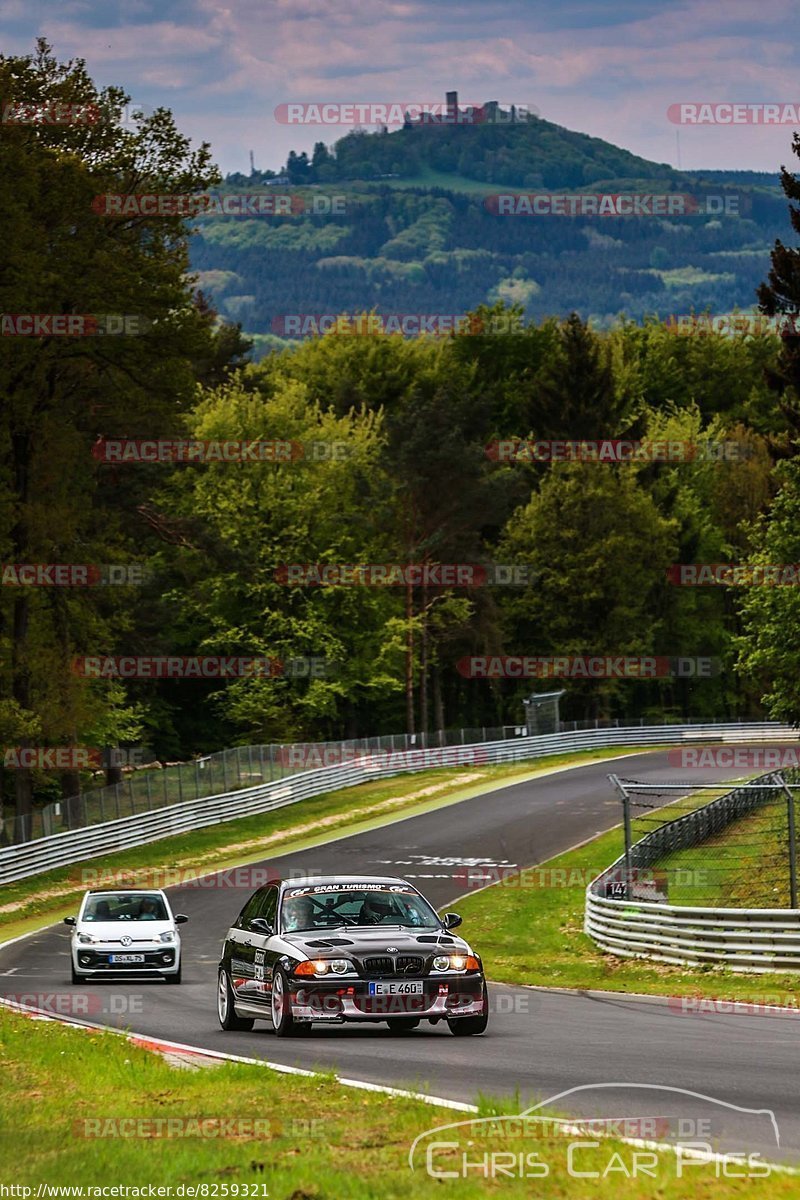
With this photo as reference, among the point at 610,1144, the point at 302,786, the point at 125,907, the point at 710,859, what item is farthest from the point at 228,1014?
the point at 302,786

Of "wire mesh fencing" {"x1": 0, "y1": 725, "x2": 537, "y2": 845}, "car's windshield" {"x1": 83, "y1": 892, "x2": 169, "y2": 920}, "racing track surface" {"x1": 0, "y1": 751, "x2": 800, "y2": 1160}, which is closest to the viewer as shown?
"racing track surface" {"x1": 0, "y1": 751, "x2": 800, "y2": 1160}

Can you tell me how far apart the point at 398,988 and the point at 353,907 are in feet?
6.22

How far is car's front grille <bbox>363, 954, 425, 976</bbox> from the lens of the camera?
15586 mm

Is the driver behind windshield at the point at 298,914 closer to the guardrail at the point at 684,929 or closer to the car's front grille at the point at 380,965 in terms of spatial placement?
the car's front grille at the point at 380,965

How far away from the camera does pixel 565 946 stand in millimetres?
28719

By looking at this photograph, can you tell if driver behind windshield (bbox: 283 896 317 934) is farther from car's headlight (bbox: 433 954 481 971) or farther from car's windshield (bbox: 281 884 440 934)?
car's headlight (bbox: 433 954 481 971)

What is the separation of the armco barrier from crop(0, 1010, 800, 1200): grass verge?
104 feet

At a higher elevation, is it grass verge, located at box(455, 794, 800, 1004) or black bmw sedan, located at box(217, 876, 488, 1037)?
black bmw sedan, located at box(217, 876, 488, 1037)

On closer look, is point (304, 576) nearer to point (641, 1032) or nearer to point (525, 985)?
point (525, 985)

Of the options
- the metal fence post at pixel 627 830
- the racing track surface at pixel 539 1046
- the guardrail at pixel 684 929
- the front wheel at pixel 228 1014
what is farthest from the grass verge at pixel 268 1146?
the metal fence post at pixel 627 830

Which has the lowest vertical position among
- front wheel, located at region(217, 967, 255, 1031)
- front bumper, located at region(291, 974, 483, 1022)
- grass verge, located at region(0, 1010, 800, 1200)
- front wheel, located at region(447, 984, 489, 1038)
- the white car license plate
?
front wheel, located at region(217, 967, 255, 1031)

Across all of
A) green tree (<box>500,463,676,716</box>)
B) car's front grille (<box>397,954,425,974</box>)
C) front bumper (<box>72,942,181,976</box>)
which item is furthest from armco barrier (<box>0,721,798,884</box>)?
car's front grille (<box>397,954,425,974</box>)

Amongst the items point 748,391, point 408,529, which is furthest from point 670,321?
point 408,529

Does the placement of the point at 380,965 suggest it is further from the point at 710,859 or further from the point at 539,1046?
the point at 710,859
